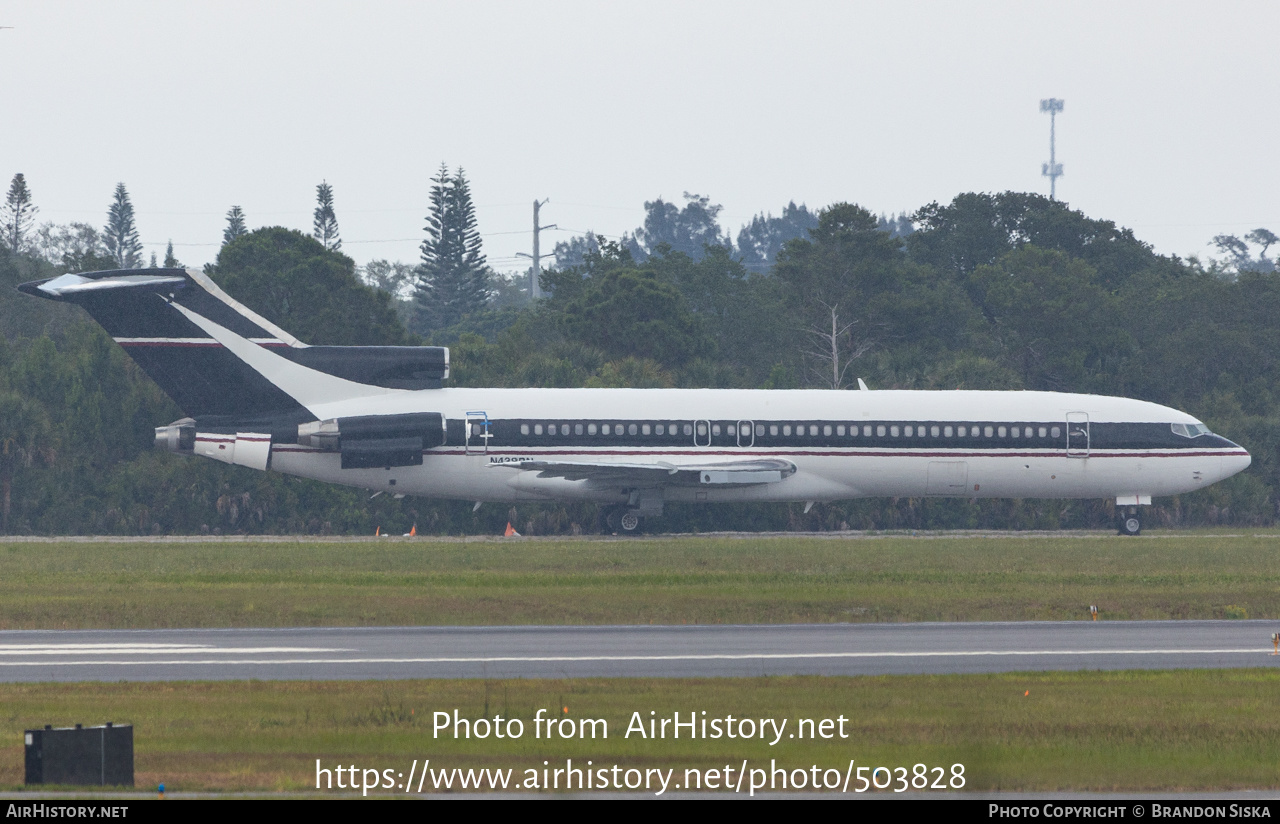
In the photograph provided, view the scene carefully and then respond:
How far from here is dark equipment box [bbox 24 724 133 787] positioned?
36.8 ft

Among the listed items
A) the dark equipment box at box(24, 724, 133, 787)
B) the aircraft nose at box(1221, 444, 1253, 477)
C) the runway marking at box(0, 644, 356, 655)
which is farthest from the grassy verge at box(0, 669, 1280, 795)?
the aircraft nose at box(1221, 444, 1253, 477)

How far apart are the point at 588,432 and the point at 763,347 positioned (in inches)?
1154

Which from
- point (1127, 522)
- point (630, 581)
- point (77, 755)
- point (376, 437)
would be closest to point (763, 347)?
point (1127, 522)

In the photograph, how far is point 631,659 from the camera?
18.6 m

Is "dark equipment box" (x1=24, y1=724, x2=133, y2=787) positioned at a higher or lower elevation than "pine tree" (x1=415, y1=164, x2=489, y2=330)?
lower

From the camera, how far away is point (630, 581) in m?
28.1

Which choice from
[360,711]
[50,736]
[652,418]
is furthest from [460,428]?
[50,736]

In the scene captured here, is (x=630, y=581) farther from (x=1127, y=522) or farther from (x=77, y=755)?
(x=1127, y=522)

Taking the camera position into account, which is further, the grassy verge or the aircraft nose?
the aircraft nose

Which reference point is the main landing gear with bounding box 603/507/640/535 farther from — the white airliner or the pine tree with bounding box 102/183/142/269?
the pine tree with bounding box 102/183/142/269

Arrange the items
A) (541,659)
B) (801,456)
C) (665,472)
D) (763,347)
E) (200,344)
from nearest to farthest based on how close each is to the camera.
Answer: (541,659) → (200,344) → (665,472) → (801,456) → (763,347)

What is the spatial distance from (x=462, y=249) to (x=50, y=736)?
10161 cm

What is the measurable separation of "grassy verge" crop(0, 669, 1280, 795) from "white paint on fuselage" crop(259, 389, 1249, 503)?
72.8 feet

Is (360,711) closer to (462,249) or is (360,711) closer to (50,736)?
(50,736)
